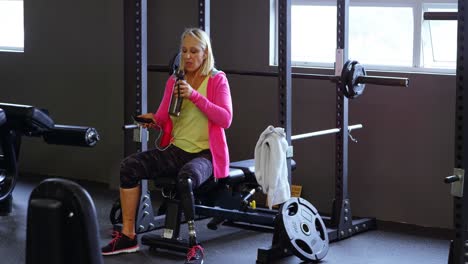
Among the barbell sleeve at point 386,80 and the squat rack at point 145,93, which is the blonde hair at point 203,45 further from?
the barbell sleeve at point 386,80

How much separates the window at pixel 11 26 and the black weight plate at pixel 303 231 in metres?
3.34

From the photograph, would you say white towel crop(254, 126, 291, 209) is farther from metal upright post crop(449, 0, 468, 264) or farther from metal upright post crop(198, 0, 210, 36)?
metal upright post crop(449, 0, 468, 264)

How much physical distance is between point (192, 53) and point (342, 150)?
106cm

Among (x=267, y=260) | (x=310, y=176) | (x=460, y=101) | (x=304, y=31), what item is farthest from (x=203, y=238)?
(x=460, y=101)

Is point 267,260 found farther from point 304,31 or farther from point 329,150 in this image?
point 304,31

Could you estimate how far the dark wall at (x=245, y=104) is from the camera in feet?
14.7

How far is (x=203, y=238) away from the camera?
14.1ft

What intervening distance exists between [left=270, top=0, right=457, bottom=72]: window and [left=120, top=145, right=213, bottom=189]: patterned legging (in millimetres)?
1377

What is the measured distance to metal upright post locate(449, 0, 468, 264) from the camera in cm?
274

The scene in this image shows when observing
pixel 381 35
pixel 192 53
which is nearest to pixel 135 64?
pixel 192 53

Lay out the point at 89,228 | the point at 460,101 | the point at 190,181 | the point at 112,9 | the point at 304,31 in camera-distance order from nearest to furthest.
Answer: the point at 89,228 → the point at 460,101 → the point at 190,181 → the point at 304,31 → the point at 112,9

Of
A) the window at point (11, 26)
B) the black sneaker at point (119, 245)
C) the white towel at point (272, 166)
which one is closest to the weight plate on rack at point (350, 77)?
the white towel at point (272, 166)

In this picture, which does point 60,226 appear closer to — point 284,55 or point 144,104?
point 284,55

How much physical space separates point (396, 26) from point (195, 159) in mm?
1620
